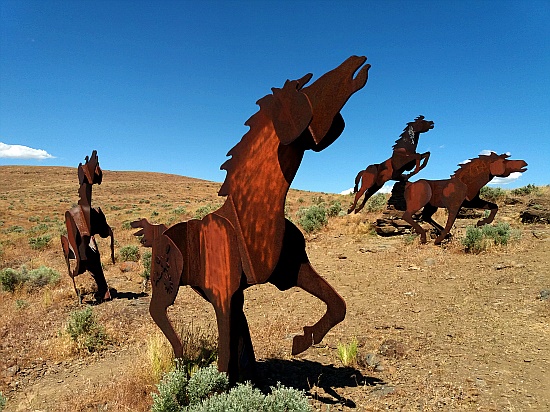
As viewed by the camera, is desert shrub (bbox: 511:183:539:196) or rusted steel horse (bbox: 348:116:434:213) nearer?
rusted steel horse (bbox: 348:116:434:213)

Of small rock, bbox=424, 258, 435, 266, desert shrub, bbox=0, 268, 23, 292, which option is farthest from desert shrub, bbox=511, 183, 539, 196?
desert shrub, bbox=0, 268, 23, 292

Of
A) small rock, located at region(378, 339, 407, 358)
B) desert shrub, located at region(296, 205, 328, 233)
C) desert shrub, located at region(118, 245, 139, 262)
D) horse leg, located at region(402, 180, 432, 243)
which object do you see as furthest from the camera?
desert shrub, located at region(296, 205, 328, 233)

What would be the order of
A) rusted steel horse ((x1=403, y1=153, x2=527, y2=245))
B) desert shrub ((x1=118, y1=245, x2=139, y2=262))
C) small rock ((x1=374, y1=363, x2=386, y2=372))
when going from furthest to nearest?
desert shrub ((x1=118, y1=245, x2=139, y2=262)) < rusted steel horse ((x1=403, y1=153, x2=527, y2=245)) < small rock ((x1=374, y1=363, x2=386, y2=372))

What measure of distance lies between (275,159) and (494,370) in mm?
3251

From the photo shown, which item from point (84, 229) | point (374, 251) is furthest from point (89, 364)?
point (374, 251)

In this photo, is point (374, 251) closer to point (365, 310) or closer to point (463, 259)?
point (463, 259)

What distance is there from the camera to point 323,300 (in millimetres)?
3189

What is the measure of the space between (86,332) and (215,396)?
3.92m

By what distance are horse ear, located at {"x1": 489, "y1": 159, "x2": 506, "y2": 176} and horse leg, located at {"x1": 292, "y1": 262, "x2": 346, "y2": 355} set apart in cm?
928

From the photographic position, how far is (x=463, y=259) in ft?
28.5

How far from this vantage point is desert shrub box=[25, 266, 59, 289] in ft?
31.6

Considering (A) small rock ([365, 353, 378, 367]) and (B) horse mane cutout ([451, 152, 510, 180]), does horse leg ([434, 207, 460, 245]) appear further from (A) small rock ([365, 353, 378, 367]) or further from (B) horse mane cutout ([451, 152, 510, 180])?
(A) small rock ([365, 353, 378, 367])

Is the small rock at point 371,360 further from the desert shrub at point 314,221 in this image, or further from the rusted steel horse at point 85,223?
the desert shrub at point 314,221

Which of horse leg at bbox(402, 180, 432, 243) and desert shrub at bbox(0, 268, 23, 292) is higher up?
horse leg at bbox(402, 180, 432, 243)
